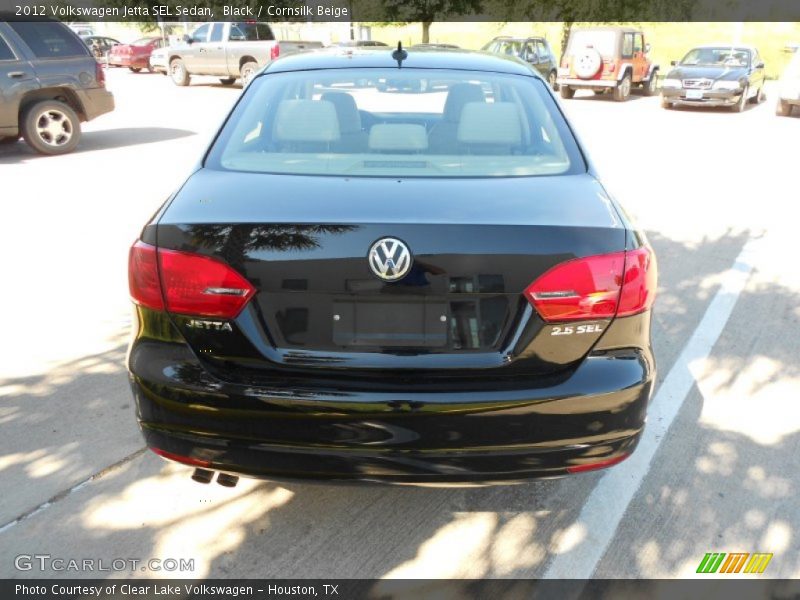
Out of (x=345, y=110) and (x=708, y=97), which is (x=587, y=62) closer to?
(x=708, y=97)

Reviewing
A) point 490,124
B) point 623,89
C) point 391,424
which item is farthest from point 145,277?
point 623,89

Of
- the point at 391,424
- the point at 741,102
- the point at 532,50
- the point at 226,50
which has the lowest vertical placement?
the point at 741,102

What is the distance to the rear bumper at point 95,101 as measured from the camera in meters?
11.5

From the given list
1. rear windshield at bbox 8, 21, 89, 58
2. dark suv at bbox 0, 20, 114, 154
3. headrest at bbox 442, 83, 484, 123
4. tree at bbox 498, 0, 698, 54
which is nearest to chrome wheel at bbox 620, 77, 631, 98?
tree at bbox 498, 0, 698, 54

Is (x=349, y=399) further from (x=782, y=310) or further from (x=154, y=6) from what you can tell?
(x=154, y=6)

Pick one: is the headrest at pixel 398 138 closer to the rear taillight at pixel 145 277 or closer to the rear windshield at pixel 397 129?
the rear windshield at pixel 397 129

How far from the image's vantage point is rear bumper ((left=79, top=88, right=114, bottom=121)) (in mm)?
11500

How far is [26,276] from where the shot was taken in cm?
568

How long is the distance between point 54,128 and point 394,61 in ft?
30.4

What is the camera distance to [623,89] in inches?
832

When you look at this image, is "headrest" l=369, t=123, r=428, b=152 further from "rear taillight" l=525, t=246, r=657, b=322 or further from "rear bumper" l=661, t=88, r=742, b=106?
"rear bumper" l=661, t=88, r=742, b=106

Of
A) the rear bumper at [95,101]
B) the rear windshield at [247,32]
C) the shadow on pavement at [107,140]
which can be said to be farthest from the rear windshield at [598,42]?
the rear bumper at [95,101]

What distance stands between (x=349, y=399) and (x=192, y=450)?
0.57 m

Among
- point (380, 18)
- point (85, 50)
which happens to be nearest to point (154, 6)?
point (380, 18)
